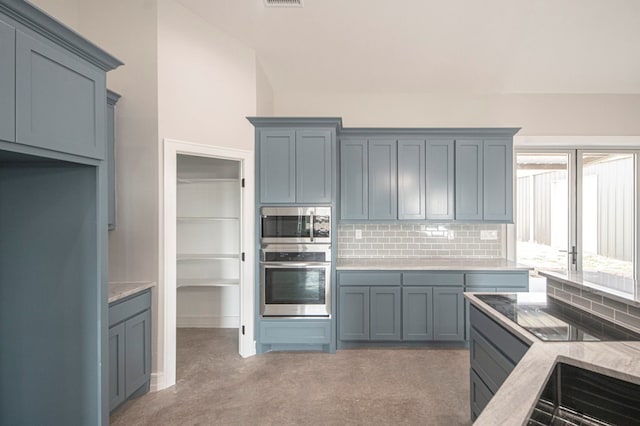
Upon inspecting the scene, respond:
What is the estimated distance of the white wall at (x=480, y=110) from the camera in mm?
4035

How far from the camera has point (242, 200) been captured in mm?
3299

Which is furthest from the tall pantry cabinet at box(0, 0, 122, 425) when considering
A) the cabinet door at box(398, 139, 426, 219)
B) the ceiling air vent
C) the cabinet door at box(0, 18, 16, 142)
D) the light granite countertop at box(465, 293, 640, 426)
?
the cabinet door at box(398, 139, 426, 219)

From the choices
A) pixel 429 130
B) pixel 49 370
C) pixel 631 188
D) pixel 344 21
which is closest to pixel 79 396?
pixel 49 370

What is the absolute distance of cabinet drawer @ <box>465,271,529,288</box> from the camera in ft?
11.2

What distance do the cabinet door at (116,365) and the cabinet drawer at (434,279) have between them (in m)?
2.63

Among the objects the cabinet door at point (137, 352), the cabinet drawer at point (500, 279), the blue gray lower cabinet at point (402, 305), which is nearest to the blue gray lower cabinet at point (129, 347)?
the cabinet door at point (137, 352)

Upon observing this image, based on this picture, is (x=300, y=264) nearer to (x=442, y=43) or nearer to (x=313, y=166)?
(x=313, y=166)

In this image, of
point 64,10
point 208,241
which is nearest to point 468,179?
point 208,241

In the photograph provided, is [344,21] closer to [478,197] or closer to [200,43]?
[200,43]

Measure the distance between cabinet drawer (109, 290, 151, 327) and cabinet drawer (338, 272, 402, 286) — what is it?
1.85 metres

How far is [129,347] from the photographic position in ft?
7.79

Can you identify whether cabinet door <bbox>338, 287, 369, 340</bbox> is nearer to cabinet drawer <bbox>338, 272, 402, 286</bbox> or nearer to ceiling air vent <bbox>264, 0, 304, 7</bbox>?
cabinet drawer <bbox>338, 272, 402, 286</bbox>

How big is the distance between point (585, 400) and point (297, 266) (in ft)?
8.20

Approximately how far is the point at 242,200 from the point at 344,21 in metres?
1.96
